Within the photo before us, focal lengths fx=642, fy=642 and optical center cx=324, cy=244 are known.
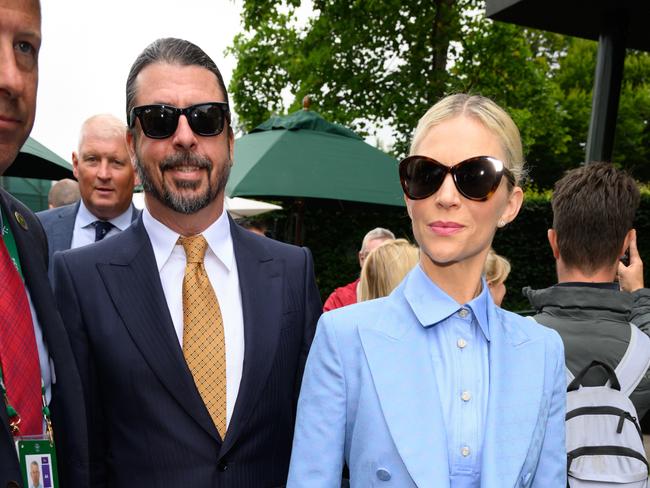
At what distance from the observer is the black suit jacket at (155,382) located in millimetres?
1793

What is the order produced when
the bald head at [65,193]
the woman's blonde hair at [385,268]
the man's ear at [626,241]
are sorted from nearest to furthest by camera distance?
the man's ear at [626,241] < the woman's blonde hair at [385,268] < the bald head at [65,193]

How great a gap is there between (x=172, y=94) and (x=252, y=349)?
81cm

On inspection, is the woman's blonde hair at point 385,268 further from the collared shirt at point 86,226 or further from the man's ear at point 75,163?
the man's ear at point 75,163

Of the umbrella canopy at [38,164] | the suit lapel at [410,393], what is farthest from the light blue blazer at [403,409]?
the umbrella canopy at [38,164]

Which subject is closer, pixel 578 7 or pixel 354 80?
pixel 578 7

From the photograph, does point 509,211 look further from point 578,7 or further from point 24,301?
point 578,7

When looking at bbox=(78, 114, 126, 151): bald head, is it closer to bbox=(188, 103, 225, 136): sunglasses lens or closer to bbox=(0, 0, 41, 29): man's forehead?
bbox=(188, 103, 225, 136): sunglasses lens

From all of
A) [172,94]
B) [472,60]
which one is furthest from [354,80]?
[172,94]

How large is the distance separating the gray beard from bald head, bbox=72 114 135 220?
6.68 ft

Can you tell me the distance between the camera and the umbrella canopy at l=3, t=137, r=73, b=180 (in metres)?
6.92

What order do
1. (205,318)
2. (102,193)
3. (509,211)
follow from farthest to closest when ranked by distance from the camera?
(102,193) < (205,318) < (509,211)

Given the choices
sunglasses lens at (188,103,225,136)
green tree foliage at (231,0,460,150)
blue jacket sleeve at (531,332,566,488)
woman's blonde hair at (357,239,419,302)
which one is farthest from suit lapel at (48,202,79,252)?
green tree foliage at (231,0,460,150)

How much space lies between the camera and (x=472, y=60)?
15.1m

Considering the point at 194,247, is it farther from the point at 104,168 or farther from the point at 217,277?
the point at 104,168
